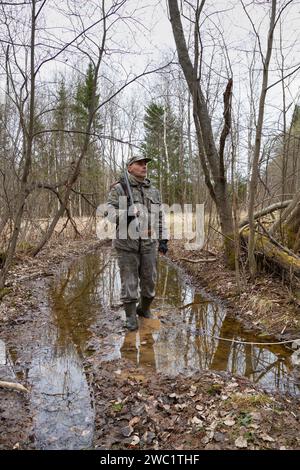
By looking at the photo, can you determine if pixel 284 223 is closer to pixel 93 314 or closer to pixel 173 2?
pixel 93 314

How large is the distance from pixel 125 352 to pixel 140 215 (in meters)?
1.97

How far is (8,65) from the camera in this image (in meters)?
6.82

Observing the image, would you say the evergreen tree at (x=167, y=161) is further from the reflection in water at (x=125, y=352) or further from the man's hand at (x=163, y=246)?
the man's hand at (x=163, y=246)

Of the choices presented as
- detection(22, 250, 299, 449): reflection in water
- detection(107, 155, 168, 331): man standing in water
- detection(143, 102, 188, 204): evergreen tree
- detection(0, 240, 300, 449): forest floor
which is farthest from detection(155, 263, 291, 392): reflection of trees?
detection(143, 102, 188, 204): evergreen tree

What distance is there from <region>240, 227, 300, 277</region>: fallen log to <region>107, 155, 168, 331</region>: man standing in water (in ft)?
8.46

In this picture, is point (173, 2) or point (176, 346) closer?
point (176, 346)

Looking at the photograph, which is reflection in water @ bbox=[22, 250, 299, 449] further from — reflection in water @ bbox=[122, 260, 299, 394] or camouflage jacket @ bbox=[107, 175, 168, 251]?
camouflage jacket @ bbox=[107, 175, 168, 251]

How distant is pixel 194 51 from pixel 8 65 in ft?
13.2

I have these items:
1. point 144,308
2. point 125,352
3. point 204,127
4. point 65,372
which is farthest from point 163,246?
point 204,127

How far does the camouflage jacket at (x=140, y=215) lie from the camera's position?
5.09 metres

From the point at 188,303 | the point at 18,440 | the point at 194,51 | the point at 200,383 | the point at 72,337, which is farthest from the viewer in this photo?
the point at 194,51

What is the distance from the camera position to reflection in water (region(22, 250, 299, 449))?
3.35m

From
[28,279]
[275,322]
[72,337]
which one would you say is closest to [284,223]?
[275,322]

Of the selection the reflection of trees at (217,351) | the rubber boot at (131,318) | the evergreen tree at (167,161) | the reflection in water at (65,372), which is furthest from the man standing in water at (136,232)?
the evergreen tree at (167,161)
